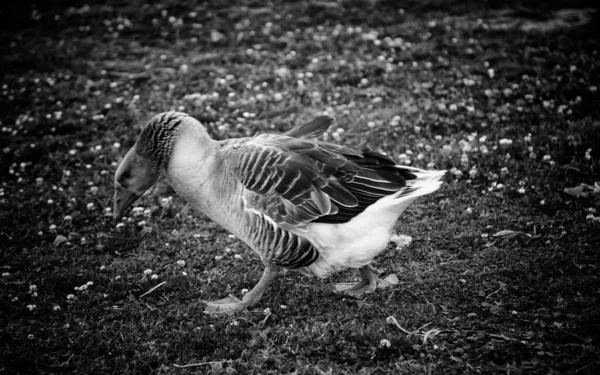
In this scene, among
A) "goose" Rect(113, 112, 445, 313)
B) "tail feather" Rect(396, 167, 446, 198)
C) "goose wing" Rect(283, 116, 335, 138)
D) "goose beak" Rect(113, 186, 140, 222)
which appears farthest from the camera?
"goose wing" Rect(283, 116, 335, 138)

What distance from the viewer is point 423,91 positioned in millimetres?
8031

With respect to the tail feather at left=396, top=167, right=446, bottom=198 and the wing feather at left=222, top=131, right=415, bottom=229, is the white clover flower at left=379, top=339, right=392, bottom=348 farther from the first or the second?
the tail feather at left=396, top=167, right=446, bottom=198

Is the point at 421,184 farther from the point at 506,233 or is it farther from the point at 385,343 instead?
the point at 506,233

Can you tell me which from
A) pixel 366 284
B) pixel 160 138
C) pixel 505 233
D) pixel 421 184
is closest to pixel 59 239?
pixel 160 138

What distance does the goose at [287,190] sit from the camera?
13.8ft

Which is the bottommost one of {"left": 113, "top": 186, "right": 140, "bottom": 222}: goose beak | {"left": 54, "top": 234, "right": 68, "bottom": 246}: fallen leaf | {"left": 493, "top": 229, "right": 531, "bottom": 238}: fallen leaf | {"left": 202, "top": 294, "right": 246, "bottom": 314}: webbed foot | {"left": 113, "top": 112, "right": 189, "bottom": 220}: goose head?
{"left": 54, "top": 234, "right": 68, "bottom": 246}: fallen leaf

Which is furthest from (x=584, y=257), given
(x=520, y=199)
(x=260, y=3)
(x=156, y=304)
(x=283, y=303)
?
(x=260, y=3)

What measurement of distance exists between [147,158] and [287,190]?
51.6 inches

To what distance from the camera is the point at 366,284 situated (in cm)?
469

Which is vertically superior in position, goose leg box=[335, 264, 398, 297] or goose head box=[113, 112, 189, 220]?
goose head box=[113, 112, 189, 220]

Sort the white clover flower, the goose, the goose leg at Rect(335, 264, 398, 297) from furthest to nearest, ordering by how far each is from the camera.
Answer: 1. the goose leg at Rect(335, 264, 398, 297)
2. the goose
3. the white clover flower

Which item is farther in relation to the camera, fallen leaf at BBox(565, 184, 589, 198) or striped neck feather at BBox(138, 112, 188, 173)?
fallen leaf at BBox(565, 184, 589, 198)

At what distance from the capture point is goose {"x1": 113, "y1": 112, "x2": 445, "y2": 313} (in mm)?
4203

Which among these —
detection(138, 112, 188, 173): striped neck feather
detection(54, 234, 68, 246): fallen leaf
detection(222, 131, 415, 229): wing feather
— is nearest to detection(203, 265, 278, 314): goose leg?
detection(222, 131, 415, 229): wing feather
